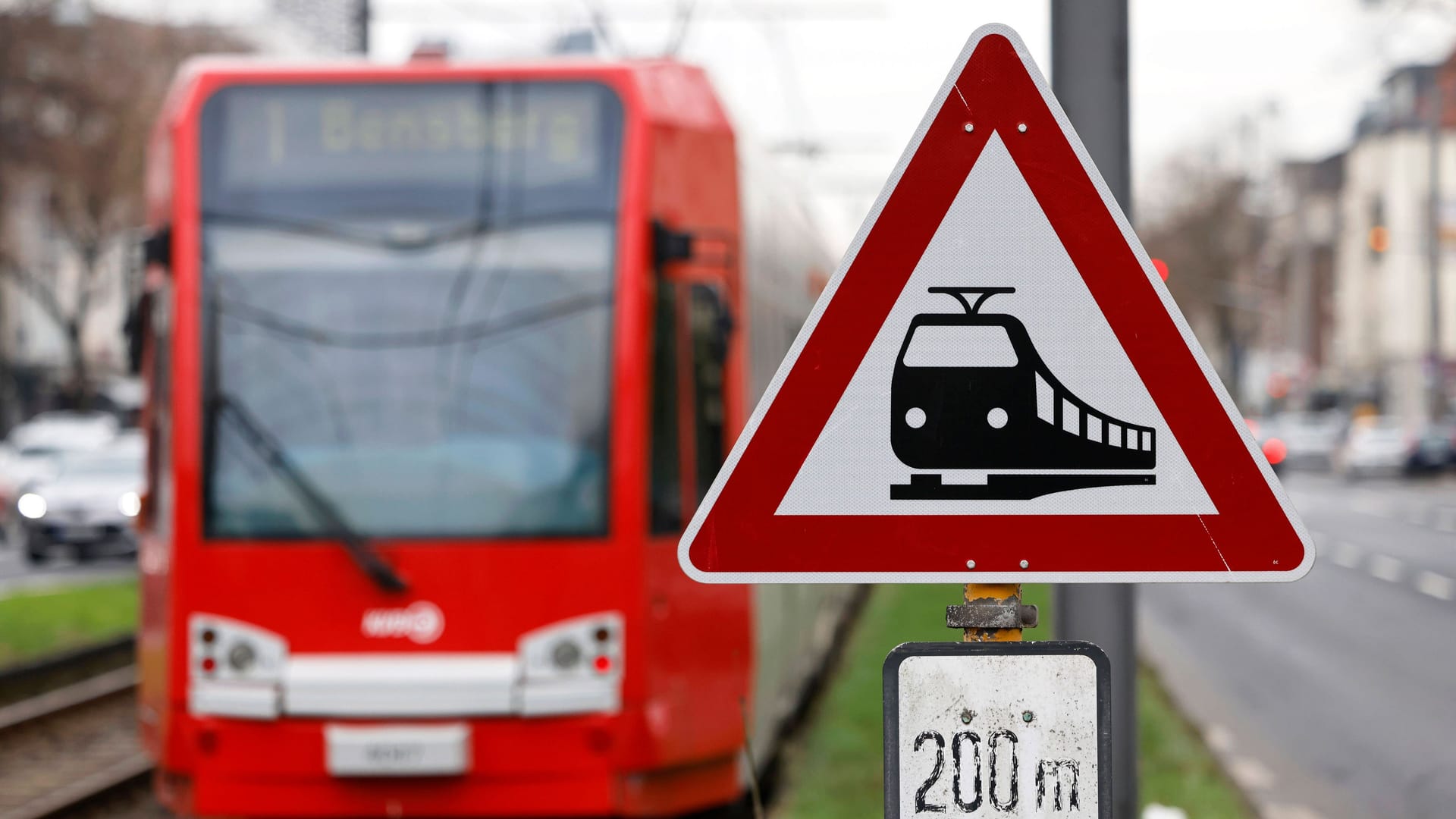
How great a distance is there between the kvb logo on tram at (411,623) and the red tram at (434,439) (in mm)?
11

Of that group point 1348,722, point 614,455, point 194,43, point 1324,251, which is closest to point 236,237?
point 614,455

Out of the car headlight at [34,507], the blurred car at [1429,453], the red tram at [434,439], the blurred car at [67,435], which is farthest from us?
the blurred car at [1429,453]

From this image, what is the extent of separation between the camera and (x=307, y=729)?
6945 mm

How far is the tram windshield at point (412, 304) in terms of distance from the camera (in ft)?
23.3

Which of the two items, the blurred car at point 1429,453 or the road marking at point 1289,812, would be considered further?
the blurred car at point 1429,453

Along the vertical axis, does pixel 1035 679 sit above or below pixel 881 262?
below

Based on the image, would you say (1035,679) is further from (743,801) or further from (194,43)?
(194,43)

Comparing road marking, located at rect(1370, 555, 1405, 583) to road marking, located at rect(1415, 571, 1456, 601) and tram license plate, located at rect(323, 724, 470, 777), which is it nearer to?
road marking, located at rect(1415, 571, 1456, 601)

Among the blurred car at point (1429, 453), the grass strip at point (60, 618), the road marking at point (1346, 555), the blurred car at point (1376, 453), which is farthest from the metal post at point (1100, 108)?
the blurred car at point (1376, 453)

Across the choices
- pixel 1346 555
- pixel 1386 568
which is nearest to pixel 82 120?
pixel 1346 555

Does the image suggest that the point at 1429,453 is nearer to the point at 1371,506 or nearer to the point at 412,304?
the point at 1371,506

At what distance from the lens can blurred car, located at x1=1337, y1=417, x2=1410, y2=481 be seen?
54.6 m

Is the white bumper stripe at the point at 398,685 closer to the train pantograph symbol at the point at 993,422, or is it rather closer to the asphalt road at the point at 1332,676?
the asphalt road at the point at 1332,676

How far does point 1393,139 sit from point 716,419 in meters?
74.5
